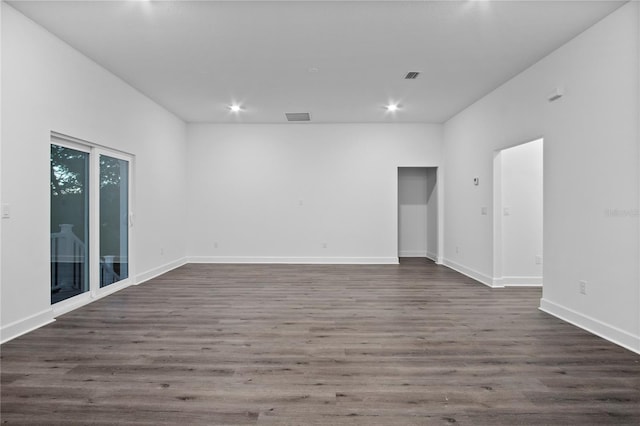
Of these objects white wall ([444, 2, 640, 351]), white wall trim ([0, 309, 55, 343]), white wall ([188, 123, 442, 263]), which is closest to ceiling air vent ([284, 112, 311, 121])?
white wall ([188, 123, 442, 263])

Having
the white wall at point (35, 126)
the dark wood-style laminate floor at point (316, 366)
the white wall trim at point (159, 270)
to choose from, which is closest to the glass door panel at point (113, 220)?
the white wall trim at point (159, 270)

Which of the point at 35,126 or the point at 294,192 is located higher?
the point at 35,126

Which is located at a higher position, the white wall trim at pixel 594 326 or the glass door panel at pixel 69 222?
the glass door panel at pixel 69 222

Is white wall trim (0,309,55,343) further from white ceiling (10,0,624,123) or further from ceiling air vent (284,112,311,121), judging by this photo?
ceiling air vent (284,112,311,121)

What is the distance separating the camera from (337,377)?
234 cm

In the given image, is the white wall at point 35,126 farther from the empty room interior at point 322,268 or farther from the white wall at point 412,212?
the white wall at point 412,212

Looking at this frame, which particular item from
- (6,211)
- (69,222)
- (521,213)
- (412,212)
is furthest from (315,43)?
(412,212)

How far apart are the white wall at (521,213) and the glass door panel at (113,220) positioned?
565cm

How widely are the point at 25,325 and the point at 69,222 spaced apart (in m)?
1.24

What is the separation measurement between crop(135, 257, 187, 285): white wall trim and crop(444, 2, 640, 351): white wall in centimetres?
559

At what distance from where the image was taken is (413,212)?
325 inches

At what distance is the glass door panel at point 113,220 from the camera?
4605 millimetres

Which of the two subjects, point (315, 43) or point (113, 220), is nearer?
point (315, 43)

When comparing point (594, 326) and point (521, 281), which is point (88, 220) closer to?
point (594, 326)
